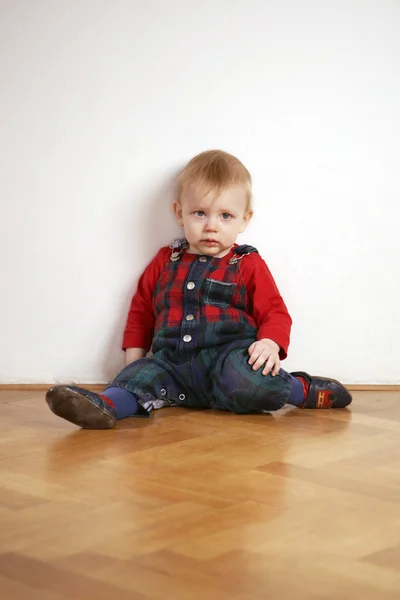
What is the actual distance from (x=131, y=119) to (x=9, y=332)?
591mm

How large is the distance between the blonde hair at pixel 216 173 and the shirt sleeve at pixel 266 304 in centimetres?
15

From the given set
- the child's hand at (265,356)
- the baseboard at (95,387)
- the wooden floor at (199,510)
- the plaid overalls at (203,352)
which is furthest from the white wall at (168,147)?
the wooden floor at (199,510)

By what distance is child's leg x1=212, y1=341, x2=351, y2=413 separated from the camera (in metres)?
1.67

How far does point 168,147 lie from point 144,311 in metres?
0.40

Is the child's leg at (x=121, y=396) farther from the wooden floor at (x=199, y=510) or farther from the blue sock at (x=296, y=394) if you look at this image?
the blue sock at (x=296, y=394)

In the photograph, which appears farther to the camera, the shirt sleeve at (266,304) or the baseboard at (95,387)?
the baseboard at (95,387)

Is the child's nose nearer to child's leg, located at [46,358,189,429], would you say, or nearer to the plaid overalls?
the plaid overalls

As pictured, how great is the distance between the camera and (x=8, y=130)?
1911 millimetres

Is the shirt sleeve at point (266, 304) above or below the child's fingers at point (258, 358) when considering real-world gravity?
above

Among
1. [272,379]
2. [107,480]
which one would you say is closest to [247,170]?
[272,379]

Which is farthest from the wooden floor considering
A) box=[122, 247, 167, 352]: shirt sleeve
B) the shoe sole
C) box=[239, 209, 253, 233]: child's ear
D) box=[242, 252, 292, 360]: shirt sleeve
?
box=[239, 209, 253, 233]: child's ear

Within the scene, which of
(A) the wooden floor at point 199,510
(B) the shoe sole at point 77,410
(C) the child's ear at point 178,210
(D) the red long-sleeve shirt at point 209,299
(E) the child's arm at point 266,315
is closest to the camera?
(A) the wooden floor at point 199,510

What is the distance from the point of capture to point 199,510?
1005mm

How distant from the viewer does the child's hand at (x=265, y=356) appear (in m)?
1.68
